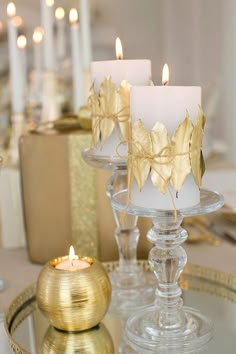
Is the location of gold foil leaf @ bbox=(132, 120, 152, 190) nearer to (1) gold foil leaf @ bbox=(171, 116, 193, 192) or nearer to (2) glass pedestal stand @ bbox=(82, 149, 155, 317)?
(1) gold foil leaf @ bbox=(171, 116, 193, 192)

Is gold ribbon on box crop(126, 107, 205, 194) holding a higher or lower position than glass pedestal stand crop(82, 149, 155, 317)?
higher

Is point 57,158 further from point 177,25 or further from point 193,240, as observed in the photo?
point 177,25

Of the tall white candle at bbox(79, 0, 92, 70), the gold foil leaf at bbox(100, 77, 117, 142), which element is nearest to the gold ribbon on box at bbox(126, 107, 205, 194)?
the gold foil leaf at bbox(100, 77, 117, 142)

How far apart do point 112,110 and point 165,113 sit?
0.12m

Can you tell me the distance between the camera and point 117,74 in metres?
0.69

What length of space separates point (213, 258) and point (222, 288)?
13 centimetres

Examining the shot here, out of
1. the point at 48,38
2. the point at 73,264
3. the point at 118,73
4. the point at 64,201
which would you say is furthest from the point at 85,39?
the point at 73,264

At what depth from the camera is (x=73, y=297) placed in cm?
62

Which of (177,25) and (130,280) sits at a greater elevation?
(177,25)

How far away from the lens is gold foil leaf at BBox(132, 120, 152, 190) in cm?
56

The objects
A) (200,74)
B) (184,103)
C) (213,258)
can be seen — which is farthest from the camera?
(200,74)

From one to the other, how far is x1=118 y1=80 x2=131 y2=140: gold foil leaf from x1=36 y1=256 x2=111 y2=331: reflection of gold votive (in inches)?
5.8

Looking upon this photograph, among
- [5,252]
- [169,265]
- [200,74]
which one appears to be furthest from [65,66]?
[169,265]

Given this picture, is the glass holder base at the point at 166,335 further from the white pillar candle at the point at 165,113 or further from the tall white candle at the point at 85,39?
the tall white candle at the point at 85,39
